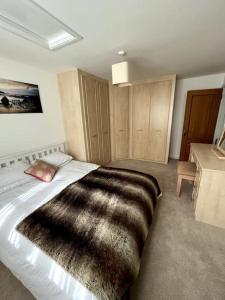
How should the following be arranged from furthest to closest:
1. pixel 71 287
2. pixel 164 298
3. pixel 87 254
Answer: pixel 164 298
pixel 87 254
pixel 71 287

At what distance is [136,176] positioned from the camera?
1.98m

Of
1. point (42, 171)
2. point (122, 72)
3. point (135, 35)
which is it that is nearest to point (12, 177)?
point (42, 171)

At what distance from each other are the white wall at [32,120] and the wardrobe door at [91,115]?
0.60 meters

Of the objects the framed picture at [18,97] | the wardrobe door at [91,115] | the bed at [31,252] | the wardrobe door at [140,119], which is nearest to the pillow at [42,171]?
the bed at [31,252]

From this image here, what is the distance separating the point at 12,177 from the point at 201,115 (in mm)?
4261

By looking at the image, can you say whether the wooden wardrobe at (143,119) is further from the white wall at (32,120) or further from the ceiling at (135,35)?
the white wall at (32,120)

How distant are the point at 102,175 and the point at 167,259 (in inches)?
49.1

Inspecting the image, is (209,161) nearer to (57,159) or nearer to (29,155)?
(57,159)

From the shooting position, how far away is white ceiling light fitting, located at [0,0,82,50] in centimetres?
110

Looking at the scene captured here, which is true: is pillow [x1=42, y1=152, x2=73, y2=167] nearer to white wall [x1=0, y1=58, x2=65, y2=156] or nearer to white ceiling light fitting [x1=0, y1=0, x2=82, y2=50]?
white wall [x1=0, y1=58, x2=65, y2=156]

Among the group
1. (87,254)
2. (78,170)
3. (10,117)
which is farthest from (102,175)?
(10,117)

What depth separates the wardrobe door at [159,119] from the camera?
132 inches

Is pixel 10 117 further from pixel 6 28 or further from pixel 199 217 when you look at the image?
pixel 199 217

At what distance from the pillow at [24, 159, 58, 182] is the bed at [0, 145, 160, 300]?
0.23 ft
